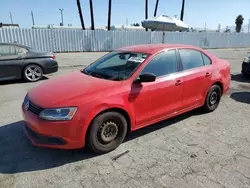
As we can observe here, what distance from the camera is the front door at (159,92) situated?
10.9 ft

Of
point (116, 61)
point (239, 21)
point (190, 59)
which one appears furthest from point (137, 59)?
point (239, 21)

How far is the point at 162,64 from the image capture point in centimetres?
370

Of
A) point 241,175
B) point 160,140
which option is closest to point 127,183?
point 160,140

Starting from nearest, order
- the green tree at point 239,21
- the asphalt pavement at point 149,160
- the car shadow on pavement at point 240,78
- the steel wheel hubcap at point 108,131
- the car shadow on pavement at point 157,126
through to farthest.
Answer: the asphalt pavement at point 149,160, the steel wheel hubcap at point 108,131, the car shadow on pavement at point 157,126, the car shadow on pavement at point 240,78, the green tree at point 239,21

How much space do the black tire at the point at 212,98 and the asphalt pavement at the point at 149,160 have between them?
0.44 meters

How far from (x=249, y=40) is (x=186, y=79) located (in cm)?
3315

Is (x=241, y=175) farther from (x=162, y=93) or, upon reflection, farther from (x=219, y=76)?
(x=219, y=76)

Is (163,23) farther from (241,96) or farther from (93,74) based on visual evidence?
(93,74)

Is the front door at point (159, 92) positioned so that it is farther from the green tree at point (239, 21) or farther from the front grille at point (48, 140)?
the green tree at point (239, 21)

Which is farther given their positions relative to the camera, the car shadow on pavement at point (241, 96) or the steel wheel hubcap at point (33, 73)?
the steel wheel hubcap at point (33, 73)

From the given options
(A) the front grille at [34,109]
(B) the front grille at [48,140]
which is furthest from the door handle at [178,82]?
(A) the front grille at [34,109]

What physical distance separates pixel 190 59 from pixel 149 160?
2.24 meters

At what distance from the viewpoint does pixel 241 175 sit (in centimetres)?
265

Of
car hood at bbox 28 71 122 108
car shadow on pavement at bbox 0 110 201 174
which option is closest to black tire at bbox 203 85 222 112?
car shadow on pavement at bbox 0 110 201 174
